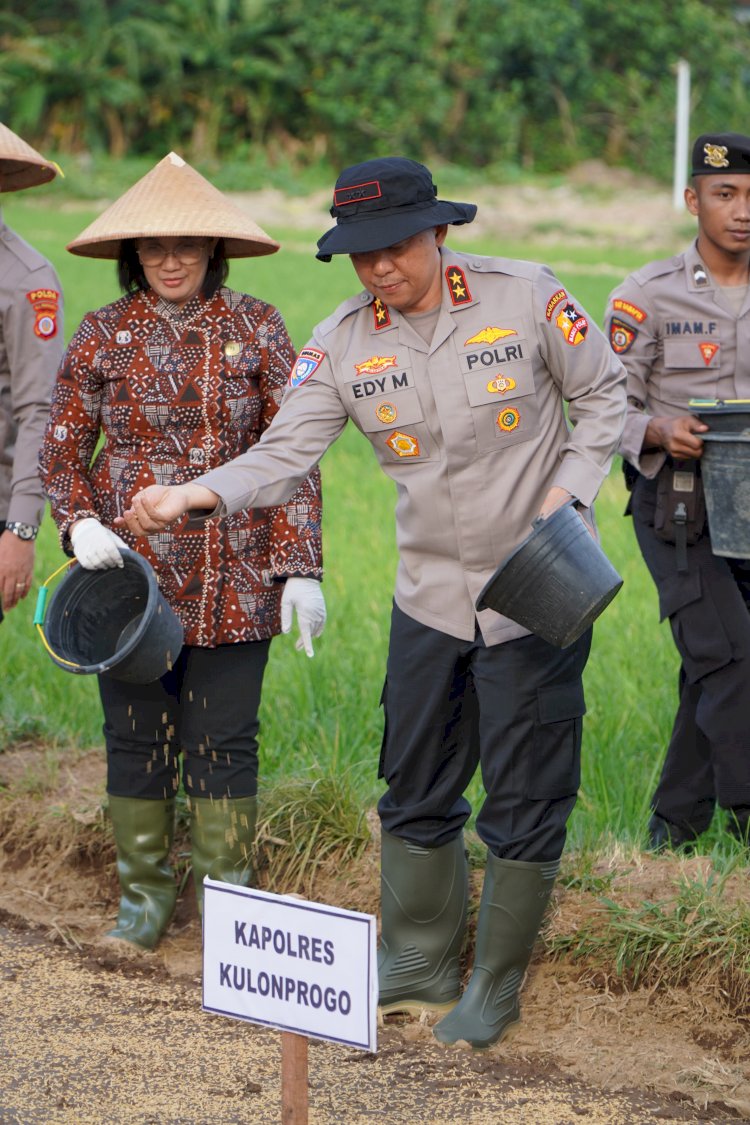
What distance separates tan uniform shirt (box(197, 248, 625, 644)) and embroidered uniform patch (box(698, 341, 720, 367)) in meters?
0.84

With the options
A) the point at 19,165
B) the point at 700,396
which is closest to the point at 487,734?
the point at 700,396

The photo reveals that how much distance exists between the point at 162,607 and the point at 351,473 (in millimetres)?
6040

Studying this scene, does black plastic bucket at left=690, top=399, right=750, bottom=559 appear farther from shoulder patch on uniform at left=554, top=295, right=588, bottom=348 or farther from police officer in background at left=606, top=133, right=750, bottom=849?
shoulder patch on uniform at left=554, top=295, right=588, bottom=348

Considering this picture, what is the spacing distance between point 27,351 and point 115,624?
86 centimetres

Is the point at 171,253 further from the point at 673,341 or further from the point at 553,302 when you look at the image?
the point at 673,341

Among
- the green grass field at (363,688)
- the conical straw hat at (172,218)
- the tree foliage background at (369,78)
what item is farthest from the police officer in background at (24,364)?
the tree foliage background at (369,78)

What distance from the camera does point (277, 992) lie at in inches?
95.7

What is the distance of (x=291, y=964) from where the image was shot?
2414 mm

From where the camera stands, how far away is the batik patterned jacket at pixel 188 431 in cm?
367

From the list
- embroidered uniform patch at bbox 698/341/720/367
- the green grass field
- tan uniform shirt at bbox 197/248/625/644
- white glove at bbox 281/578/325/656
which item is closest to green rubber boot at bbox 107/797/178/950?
the green grass field

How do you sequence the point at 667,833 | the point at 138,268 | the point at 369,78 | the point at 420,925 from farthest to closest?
1. the point at 369,78
2. the point at 667,833
3. the point at 138,268
4. the point at 420,925

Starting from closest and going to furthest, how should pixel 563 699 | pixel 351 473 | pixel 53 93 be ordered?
pixel 563 699, pixel 351 473, pixel 53 93

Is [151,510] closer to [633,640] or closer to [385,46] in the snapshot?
[633,640]

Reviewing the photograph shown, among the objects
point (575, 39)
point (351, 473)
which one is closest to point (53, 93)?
point (575, 39)
